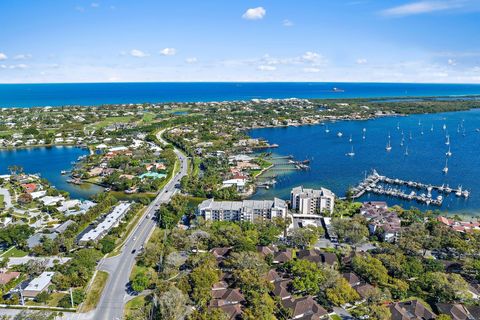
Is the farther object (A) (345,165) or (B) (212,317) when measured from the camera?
(A) (345,165)

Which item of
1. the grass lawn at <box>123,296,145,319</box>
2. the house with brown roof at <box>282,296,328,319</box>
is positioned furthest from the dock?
the grass lawn at <box>123,296,145,319</box>

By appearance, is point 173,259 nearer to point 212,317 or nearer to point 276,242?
point 212,317

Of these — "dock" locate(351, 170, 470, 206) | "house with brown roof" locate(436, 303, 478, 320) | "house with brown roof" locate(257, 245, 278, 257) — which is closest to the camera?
"house with brown roof" locate(436, 303, 478, 320)

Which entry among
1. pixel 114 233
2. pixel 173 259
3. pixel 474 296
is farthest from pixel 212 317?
pixel 474 296

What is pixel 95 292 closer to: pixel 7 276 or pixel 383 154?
pixel 7 276


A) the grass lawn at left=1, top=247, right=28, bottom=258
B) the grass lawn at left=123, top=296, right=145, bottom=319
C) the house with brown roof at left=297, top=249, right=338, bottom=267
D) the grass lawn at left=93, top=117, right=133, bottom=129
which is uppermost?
the grass lawn at left=93, top=117, right=133, bottom=129

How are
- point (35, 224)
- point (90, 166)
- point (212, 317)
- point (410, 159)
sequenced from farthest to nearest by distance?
point (410, 159)
point (90, 166)
point (35, 224)
point (212, 317)

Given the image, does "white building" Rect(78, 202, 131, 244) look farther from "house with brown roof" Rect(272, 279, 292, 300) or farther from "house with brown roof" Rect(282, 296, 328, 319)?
"house with brown roof" Rect(282, 296, 328, 319)
